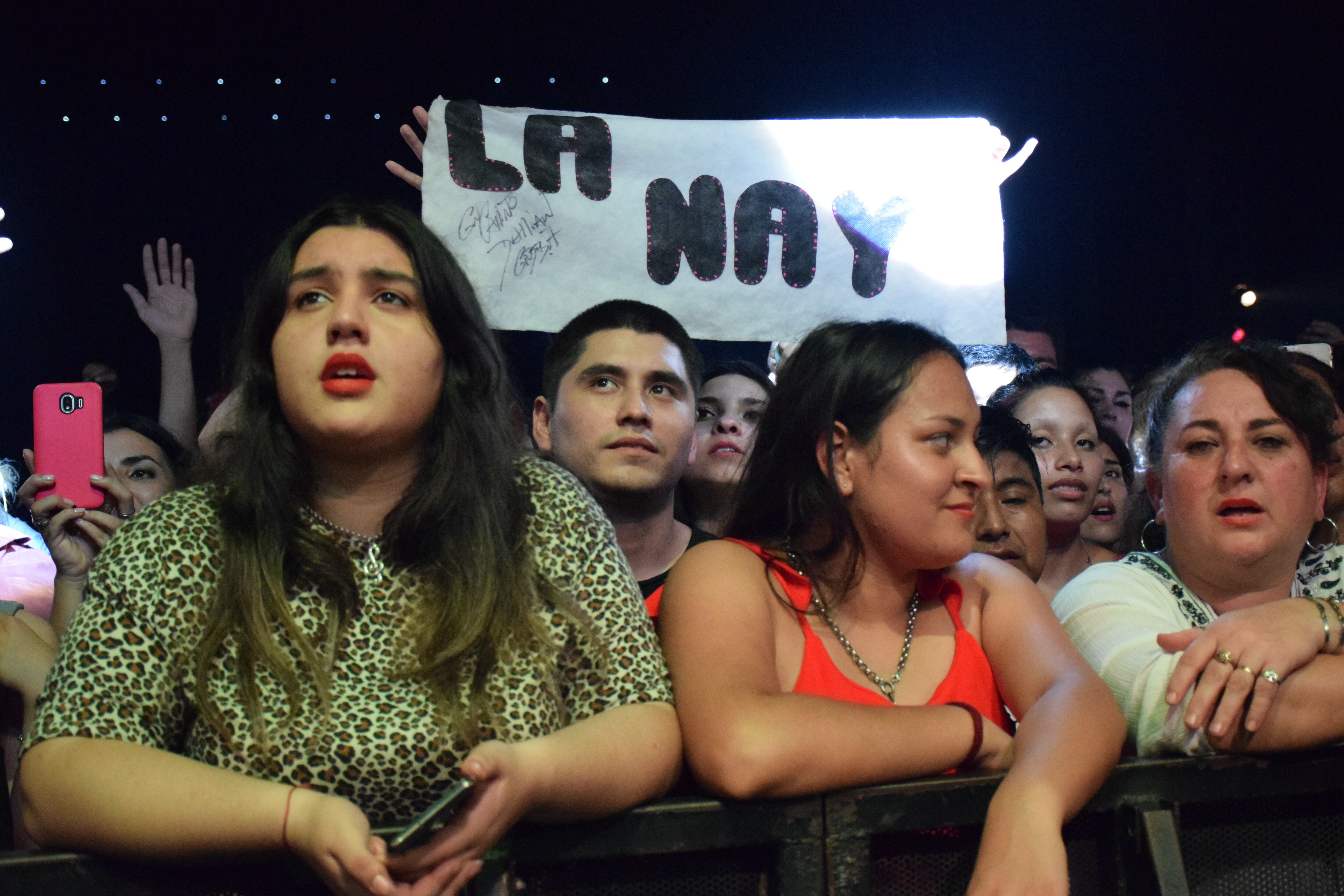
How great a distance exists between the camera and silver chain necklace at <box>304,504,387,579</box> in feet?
5.64

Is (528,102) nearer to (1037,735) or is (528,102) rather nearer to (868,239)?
(868,239)

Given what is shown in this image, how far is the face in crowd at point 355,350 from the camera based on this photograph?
1.74 metres

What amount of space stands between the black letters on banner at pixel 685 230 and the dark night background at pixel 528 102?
1121 millimetres

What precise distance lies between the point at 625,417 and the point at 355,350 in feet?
4.04

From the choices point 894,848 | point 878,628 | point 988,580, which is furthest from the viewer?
point 988,580

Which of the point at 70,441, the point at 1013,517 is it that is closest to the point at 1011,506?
the point at 1013,517

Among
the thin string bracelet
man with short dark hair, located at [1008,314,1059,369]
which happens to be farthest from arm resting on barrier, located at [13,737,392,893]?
man with short dark hair, located at [1008,314,1059,369]

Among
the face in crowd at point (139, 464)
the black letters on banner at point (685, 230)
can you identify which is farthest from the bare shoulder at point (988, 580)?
the face in crowd at point (139, 464)

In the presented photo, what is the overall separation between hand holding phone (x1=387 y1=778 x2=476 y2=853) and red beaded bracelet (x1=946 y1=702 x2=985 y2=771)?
81 cm

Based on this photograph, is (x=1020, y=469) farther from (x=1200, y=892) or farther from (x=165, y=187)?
(x=165, y=187)

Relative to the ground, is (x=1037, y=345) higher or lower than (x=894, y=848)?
higher

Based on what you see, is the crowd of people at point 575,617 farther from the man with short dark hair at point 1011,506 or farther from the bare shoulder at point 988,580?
the man with short dark hair at point 1011,506

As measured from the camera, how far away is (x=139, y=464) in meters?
3.24
